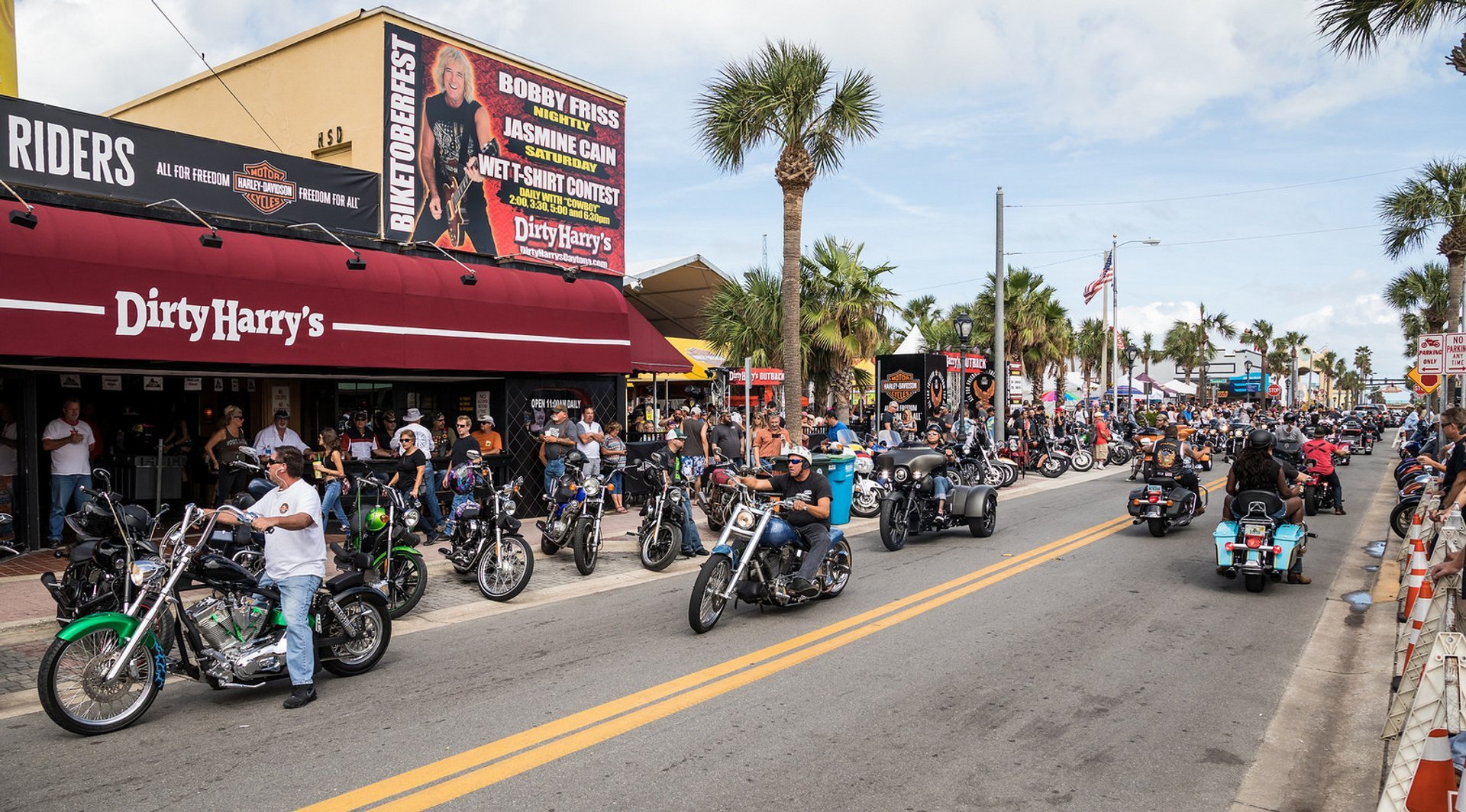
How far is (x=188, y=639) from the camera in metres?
6.13

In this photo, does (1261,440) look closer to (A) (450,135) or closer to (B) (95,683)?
(B) (95,683)

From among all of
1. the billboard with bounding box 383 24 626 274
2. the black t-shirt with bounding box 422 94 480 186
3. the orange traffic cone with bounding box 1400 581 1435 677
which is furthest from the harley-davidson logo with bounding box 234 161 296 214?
the orange traffic cone with bounding box 1400 581 1435 677

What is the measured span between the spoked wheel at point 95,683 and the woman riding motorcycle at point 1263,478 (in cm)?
1004

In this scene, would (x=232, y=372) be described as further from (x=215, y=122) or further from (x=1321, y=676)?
(x=1321, y=676)

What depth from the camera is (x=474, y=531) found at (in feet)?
34.4

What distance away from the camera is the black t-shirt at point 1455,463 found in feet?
29.8

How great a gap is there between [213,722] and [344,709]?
77 centimetres

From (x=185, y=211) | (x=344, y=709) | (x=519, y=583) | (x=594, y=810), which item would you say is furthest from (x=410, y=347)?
(x=594, y=810)

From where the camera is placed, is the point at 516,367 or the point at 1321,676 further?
the point at 516,367

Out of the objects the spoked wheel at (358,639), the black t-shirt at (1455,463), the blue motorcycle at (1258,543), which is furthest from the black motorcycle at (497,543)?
the black t-shirt at (1455,463)

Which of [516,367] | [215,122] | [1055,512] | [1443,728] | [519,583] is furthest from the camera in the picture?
[215,122]

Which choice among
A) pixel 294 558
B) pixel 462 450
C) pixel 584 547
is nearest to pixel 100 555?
pixel 294 558

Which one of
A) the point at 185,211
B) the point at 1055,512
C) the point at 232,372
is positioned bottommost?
the point at 1055,512

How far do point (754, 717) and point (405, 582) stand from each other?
4603 millimetres
